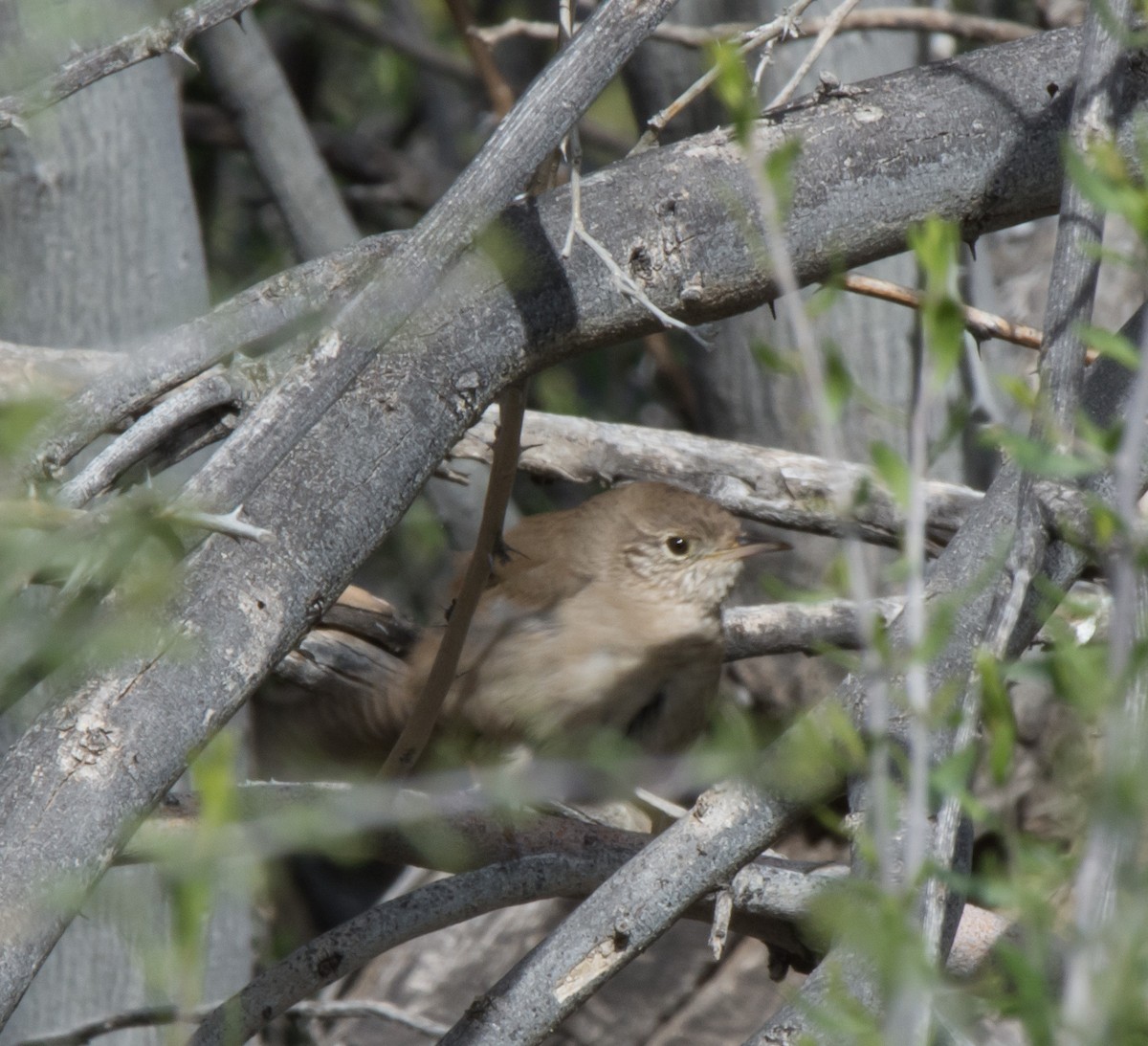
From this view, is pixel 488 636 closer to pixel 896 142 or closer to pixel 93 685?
pixel 896 142

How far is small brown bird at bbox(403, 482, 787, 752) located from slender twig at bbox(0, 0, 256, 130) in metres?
1.49

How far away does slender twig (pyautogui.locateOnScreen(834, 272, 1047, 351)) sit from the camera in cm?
294

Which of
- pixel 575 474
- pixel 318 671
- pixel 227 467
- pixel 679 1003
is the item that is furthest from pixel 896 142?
pixel 679 1003

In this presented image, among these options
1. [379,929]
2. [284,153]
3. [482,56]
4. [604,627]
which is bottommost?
[379,929]

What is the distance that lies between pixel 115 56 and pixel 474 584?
4.09 ft

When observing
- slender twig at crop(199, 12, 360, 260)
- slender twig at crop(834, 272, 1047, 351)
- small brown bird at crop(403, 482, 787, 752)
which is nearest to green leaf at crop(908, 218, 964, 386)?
slender twig at crop(834, 272, 1047, 351)

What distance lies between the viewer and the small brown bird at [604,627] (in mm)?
3541

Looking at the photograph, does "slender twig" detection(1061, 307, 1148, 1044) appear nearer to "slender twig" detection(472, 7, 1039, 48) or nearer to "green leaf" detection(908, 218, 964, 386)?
"green leaf" detection(908, 218, 964, 386)

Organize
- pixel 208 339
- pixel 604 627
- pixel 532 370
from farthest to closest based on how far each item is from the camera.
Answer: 1. pixel 604 627
2. pixel 532 370
3. pixel 208 339

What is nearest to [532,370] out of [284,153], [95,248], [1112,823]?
[1112,823]

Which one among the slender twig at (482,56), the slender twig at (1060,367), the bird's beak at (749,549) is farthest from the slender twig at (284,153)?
the slender twig at (1060,367)

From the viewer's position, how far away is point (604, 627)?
3717mm

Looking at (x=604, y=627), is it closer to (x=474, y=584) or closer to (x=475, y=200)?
(x=474, y=584)

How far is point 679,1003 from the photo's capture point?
4.13 m
